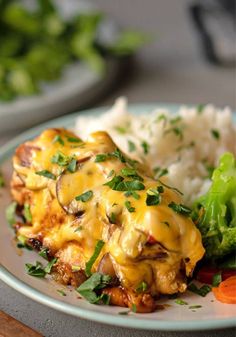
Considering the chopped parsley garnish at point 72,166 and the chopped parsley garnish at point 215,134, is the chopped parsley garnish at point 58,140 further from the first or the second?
the chopped parsley garnish at point 215,134

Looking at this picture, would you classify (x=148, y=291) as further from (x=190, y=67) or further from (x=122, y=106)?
(x=190, y=67)

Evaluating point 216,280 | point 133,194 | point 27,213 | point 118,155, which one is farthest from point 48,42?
point 216,280

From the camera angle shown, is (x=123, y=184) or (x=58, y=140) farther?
(x=58, y=140)

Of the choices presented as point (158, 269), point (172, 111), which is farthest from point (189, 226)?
point (172, 111)

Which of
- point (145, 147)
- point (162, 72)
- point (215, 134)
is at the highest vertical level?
point (145, 147)

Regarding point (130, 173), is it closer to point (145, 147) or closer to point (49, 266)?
point (49, 266)

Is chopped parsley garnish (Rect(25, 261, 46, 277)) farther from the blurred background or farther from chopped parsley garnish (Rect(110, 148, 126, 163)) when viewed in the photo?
the blurred background
